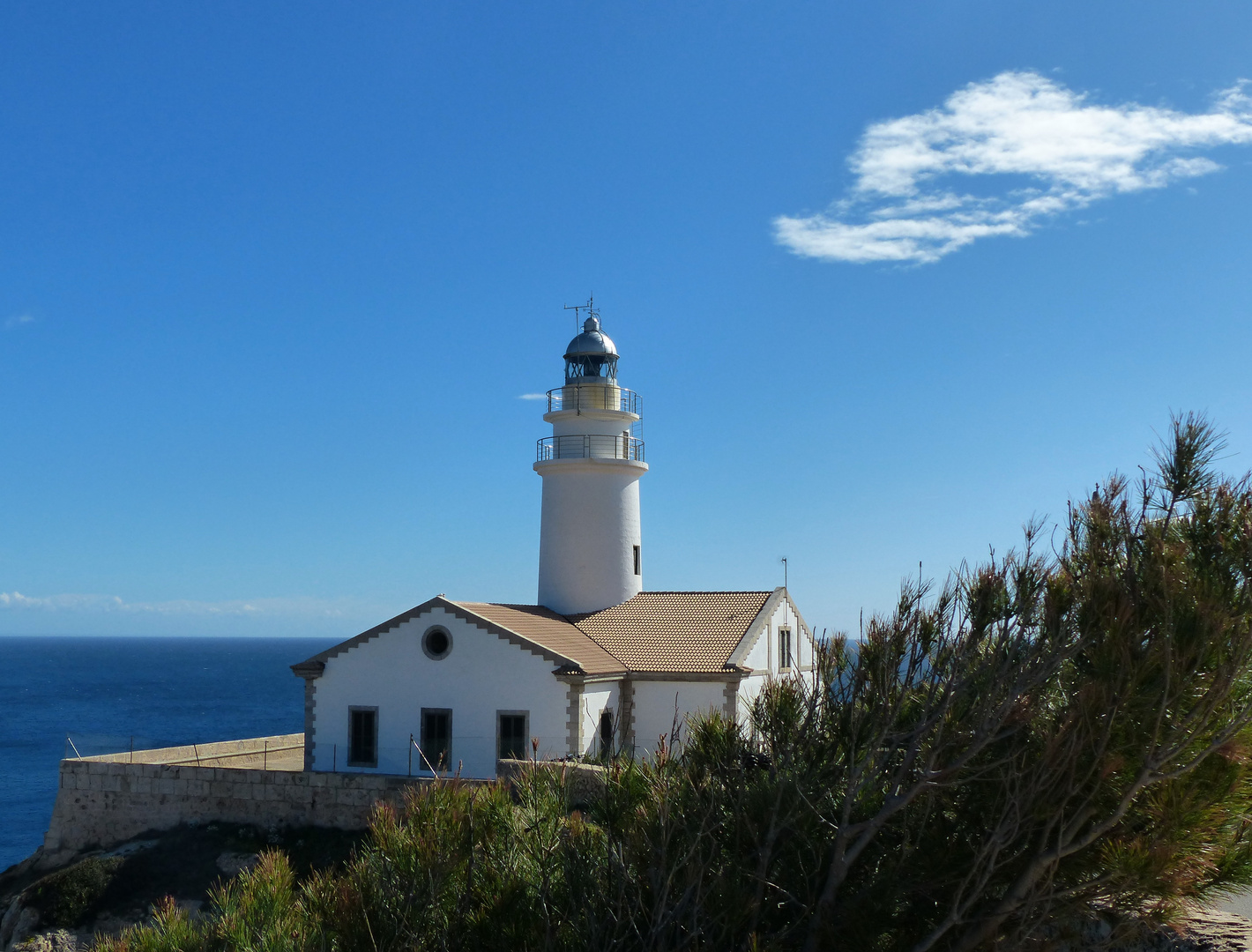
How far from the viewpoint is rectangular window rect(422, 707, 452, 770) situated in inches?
843

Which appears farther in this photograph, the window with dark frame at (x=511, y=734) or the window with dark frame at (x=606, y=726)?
the window with dark frame at (x=606, y=726)

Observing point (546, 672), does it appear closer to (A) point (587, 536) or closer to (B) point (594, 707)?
(B) point (594, 707)

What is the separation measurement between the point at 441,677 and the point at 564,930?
1398 cm

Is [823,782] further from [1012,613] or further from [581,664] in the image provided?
[581,664]

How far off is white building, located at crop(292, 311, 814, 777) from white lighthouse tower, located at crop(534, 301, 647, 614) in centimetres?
6

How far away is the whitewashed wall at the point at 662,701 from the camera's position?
72.9 feet

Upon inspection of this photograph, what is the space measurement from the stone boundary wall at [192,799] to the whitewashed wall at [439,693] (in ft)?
3.11

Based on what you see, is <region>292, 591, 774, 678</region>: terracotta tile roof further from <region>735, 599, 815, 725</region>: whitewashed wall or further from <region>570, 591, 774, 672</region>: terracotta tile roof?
<region>735, 599, 815, 725</region>: whitewashed wall

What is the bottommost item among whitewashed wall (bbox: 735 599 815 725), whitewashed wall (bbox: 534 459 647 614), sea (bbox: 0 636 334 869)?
sea (bbox: 0 636 334 869)

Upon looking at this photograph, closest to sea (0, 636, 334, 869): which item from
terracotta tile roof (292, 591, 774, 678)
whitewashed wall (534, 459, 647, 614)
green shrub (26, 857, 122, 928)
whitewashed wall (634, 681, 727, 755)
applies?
green shrub (26, 857, 122, 928)

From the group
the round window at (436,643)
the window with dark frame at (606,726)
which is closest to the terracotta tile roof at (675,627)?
the window with dark frame at (606,726)

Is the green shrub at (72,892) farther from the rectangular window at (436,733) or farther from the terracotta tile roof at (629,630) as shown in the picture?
the rectangular window at (436,733)

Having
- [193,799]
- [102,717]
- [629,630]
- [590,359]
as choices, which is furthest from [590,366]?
[102,717]

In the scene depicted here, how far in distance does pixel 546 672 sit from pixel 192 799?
282 inches
